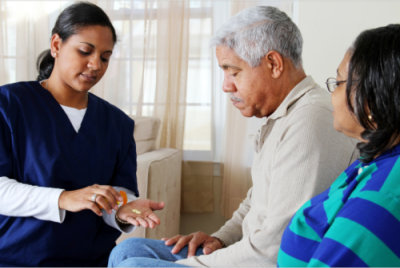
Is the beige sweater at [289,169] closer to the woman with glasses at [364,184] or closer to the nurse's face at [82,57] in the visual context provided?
the woman with glasses at [364,184]

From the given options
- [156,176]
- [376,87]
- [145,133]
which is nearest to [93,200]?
[376,87]

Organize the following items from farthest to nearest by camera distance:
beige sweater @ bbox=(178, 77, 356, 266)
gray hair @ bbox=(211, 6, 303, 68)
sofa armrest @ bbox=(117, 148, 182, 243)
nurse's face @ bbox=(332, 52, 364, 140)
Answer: sofa armrest @ bbox=(117, 148, 182, 243), gray hair @ bbox=(211, 6, 303, 68), beige sweater @ bbox=(178, 77, 356, 266), nurse's face @ bbox=(332, 52, 364, 140)

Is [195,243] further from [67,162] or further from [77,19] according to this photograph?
[77,19]

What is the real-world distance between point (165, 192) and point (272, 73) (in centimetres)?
142

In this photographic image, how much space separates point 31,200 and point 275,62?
80 cm

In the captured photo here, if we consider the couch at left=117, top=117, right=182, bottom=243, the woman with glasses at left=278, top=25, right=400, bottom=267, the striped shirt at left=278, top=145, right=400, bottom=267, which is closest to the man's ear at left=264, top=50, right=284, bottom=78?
the woman with glasses at left=278, top=25, right=400, bottom=267

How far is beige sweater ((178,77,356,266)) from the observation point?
3.25ft

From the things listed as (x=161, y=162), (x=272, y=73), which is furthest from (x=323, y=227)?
(x=161, y=162)

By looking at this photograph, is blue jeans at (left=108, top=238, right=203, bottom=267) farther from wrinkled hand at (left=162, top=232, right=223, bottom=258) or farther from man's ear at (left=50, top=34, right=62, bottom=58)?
man's ear at (left=50, top=34, right=62, bottom=58)

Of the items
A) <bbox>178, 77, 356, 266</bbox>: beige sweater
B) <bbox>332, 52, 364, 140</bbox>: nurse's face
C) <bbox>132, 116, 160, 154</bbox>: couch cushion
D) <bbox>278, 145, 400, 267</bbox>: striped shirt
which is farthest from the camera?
<bbox>132, 116, 160, 154</bbox>: couch cushion

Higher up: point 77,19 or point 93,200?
point 77,19

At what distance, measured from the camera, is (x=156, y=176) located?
2.27 metres

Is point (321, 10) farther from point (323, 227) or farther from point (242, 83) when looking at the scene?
point (323, 227)

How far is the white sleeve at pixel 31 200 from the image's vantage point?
1159mm
